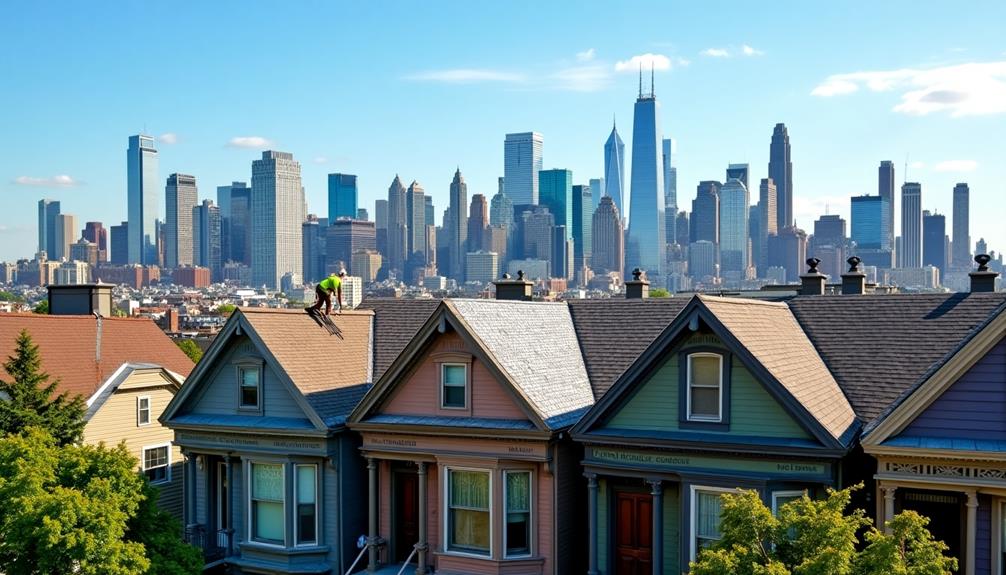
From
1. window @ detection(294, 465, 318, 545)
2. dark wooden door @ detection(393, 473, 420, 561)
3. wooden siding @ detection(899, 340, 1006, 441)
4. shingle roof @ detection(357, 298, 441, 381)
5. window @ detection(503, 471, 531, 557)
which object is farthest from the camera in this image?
shingle roof @ detection(357, 298, 441, 381)

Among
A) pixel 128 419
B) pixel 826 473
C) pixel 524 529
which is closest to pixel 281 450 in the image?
pixel 524 529

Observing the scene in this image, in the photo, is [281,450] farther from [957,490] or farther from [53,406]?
[957,490]

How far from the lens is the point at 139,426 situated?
1202 inches

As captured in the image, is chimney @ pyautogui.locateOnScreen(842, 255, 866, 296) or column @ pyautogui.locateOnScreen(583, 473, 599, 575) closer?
column @ pyautogui.locateOnScreen(583, 473, 599, 575)

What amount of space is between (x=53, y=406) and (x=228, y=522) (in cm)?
560

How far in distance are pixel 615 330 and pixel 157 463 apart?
15.8 meters

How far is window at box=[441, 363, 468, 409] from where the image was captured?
21.4 m

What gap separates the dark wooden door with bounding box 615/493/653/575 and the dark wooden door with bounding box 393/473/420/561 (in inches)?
191

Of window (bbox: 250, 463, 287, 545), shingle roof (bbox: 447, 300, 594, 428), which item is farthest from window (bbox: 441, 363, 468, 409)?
window (bbox: 250, 463, 287, 545)

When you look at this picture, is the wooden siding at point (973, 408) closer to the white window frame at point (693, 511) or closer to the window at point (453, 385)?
the white window frame at point (693, 511)

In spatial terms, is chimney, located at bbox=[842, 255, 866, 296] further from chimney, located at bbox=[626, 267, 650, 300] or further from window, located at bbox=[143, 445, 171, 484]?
window, located at bbox=[143, 445, 171, 484]

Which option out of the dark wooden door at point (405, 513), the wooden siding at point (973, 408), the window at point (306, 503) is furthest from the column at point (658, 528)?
the window at point (306, 503)

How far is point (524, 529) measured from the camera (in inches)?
824

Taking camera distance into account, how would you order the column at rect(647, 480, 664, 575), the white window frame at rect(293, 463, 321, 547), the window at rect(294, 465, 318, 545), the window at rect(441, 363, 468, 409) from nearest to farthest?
the column at rect(647, 480, 664, 575) → the window at rect(441, 363, 468, 409) → the white window frame at rect(293, 463, 321, 547) → the window at rect(294, 465, 318, 545)
